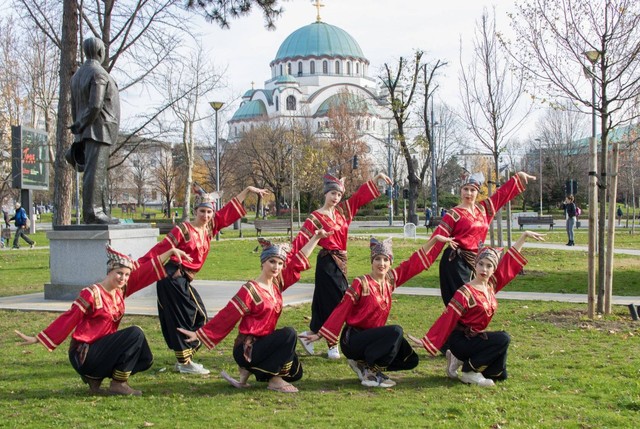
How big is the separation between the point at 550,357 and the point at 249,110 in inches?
3996

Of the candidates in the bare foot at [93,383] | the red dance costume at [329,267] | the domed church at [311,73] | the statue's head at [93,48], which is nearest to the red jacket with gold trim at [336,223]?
the red dance costume at [329,267]

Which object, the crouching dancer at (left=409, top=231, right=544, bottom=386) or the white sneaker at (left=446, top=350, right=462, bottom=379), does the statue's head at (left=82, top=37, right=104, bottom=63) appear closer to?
the crouching dancer at (left=409, top=231, right=544, bottom=386)

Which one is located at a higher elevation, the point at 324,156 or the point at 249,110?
the point at 249,110

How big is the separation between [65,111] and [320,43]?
305ft

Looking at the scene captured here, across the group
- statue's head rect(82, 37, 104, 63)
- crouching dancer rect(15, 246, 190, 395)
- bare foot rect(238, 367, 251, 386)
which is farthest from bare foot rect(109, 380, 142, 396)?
statue's head rect(82, 37, 104, 63)

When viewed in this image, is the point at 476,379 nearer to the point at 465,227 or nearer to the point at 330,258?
the point at 465,227

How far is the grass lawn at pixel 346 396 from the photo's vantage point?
18.0 feet

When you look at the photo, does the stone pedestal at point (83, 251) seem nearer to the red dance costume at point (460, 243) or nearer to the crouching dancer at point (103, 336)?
the crouching dancer at point (103, 336)

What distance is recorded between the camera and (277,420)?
217 inches

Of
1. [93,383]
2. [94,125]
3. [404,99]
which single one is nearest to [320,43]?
[404,99]

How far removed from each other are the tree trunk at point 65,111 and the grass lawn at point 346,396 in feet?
27.8

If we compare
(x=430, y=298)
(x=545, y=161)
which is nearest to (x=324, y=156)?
(x=545, y=161)

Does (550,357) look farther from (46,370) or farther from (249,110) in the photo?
(249,110)

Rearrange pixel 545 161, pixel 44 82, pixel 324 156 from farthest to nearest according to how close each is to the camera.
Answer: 1. pixel 545 161
2. pixel 324 156
3. pixel 44 82
